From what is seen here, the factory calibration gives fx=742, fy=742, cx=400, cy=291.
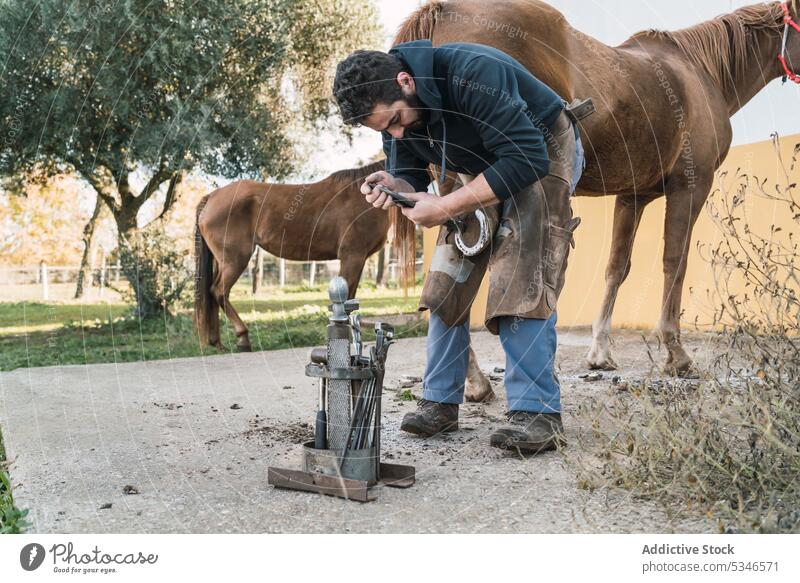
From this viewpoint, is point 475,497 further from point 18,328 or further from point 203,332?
point 18,328

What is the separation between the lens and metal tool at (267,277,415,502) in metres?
2.21

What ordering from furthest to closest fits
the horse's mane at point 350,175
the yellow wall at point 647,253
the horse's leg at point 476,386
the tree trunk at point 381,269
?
the tree trunk at point 381,269 < the yellow wall at point 647,253 < the horse's mane at point 350,175 < the horse's leg at point 476,386

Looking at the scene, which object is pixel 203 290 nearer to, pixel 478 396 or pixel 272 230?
pixel 272 230

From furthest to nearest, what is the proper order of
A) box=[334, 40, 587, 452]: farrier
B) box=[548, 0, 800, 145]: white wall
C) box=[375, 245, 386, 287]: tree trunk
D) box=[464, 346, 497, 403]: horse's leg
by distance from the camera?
box=[375, 245, 386, 287]: tree trunk < box=[548, 0, 800, 145]: white wall < box=[464, 346, 497, 403]: horse's leg < box=[334, 40, 587, 452]: farrier

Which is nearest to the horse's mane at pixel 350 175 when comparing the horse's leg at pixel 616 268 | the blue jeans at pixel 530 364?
the horse's leg at pixel 616 268

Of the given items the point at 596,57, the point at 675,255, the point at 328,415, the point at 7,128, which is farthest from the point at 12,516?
the point at 7,128

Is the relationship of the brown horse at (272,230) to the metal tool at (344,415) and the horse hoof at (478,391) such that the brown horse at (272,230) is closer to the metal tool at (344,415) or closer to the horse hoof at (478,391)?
the horse hoof at (478,391)

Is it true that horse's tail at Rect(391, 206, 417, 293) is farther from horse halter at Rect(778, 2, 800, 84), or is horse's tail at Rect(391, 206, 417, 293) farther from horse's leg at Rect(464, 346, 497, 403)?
horse halter at Rect(778, 2, 800, 84)

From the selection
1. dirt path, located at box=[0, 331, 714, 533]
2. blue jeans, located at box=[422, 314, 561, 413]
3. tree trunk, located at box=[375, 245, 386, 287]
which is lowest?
dirt path, located at box=[0, 331, 714, 533]

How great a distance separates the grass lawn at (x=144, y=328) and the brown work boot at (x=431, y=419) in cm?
243

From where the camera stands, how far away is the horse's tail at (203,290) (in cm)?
538

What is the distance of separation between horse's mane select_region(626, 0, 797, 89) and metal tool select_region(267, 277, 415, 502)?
2882mm

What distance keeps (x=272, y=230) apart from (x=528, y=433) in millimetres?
3408

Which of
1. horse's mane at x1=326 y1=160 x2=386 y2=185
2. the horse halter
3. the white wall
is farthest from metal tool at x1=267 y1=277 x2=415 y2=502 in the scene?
the white wall
